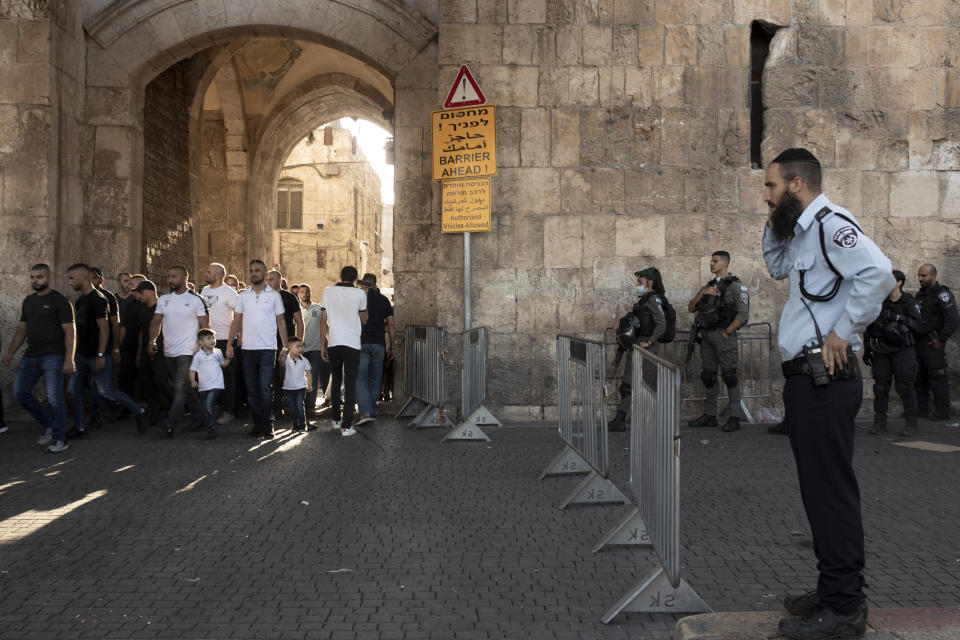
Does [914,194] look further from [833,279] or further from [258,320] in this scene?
[258,320]

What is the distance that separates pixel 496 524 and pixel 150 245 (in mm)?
9769

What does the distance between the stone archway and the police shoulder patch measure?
8.78 metres

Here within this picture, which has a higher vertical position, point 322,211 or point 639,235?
point 322,211

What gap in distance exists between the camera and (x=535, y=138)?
1001 cm

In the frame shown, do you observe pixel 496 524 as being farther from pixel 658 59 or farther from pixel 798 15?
pixel 798 15

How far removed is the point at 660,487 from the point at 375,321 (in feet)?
22.2

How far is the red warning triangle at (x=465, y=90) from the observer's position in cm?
967

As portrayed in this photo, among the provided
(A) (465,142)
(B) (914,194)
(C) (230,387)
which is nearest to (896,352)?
(B) (914,194)

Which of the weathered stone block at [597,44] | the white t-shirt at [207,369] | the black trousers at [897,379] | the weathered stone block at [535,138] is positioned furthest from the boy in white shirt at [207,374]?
the black trousers at [897,379]

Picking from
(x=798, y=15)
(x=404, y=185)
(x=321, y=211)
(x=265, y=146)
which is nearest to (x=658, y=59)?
(x=798, y=15)

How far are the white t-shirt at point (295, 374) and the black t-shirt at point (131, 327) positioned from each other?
85.2 inches

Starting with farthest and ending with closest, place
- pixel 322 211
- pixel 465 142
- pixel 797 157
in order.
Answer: pixel 322 211 → pixel 465 142 → pixel 797 157

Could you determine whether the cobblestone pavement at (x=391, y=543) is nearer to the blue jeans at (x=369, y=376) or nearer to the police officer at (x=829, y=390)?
the police officer at (x=829, y=390)

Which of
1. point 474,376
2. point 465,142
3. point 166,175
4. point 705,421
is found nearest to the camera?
point 474,376
